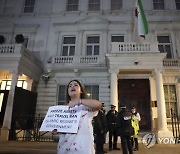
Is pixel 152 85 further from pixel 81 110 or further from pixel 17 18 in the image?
pixel 17 18

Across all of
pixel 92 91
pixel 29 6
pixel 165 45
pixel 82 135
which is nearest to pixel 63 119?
pixel 82 135

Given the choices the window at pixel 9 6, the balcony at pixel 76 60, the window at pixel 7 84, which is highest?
the window at pixel 9 6

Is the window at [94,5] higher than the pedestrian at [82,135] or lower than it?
higher

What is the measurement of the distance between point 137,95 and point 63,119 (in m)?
12.2

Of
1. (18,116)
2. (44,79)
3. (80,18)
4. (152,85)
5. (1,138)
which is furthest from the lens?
(80,18)

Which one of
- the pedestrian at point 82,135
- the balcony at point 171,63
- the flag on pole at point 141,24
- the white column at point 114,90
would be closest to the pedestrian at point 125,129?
the pedestrian at point 82,135

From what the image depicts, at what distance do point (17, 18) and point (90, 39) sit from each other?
720 centimetres

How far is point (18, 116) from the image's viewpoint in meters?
11.6

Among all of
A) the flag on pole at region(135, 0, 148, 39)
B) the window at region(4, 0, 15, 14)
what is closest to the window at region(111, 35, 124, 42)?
the flag on pole at region(135, 0, 148, 39)

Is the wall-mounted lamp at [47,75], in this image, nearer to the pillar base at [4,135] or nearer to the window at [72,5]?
the pillar base at [4,135]

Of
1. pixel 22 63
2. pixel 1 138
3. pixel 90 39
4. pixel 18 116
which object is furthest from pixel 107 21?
pixel 1 138

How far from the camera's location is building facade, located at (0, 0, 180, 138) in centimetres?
1180

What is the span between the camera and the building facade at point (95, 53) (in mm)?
11797

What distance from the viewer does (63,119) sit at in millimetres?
2562
